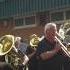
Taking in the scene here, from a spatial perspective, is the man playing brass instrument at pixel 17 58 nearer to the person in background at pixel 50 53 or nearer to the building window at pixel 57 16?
the person in background at pixel 50 53

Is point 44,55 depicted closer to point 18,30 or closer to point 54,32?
point 54,32

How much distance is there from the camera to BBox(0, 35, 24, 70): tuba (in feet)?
23.6

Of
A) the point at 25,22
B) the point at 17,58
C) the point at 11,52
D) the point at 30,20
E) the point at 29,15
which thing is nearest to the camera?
the point at 11,52

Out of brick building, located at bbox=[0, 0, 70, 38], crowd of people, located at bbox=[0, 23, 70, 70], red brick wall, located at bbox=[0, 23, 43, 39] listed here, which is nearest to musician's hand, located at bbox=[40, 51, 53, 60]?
crowd of people, located at bbox=[0, 23, 70, 70]

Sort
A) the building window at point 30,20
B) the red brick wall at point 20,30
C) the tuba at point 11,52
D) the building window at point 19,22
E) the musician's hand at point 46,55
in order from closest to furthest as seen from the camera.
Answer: the musician's hand at point 46,55
the tuba at point 11,52
the red brick wall at point 20,30
the building window at point 30,20
the building window at point 19,22

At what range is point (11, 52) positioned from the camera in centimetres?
721

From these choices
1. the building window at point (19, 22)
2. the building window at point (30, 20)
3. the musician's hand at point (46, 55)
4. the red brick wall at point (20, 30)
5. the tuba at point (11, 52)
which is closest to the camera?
the musician's hand at point (46, 55)

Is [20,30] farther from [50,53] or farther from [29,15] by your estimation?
[50,53]

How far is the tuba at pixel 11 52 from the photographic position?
7.20m

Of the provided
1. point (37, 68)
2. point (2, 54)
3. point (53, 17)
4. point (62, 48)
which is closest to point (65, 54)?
point (62, 48)

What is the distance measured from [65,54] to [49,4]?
→ 11.5 metres

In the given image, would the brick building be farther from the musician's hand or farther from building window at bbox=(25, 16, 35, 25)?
the musician's hand

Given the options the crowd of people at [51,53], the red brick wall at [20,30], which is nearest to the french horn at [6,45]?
the crowd of people at [51,53]

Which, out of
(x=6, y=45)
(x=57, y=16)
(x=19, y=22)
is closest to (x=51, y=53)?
(x=6, y=45)
